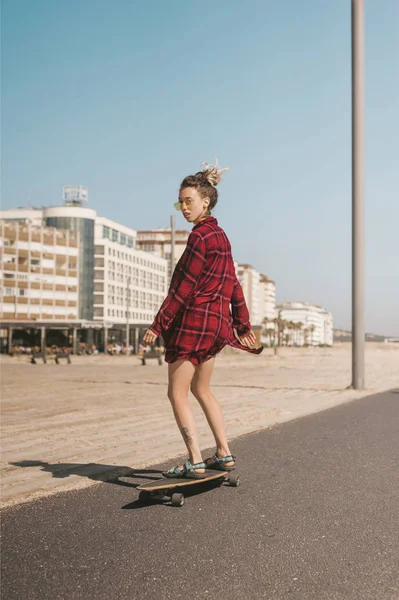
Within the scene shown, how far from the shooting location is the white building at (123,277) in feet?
Answer: 451

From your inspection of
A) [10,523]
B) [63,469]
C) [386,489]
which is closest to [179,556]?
[10,523]

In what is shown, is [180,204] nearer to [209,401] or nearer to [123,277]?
[209,401]

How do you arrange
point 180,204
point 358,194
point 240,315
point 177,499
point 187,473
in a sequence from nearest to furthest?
point 177,499, point 187,473, point 180,204, point 240,315, point 358,194

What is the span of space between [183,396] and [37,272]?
4358 inches

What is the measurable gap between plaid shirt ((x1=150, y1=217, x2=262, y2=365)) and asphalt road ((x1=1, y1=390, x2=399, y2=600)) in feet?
3.09

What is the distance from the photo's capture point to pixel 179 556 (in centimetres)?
337

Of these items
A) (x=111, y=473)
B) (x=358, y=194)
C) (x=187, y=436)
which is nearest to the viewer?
(x=187, y=436)

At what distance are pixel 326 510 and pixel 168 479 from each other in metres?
0.96

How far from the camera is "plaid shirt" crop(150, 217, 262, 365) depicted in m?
4.71

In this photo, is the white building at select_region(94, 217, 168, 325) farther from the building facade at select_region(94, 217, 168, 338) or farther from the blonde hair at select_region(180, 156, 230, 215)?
the blonde hair at select_region(180, 156, 230, 215)

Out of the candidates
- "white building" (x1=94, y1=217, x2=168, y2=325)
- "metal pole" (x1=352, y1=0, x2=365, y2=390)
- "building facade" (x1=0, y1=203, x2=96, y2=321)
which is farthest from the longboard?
"white building" (x1=94, y1=217, x2=168, y2=325)

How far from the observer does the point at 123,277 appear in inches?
5719

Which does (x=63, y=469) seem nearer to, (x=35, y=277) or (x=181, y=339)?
(x=181, y=339)

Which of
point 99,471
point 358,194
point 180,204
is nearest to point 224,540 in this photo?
point 180,204
